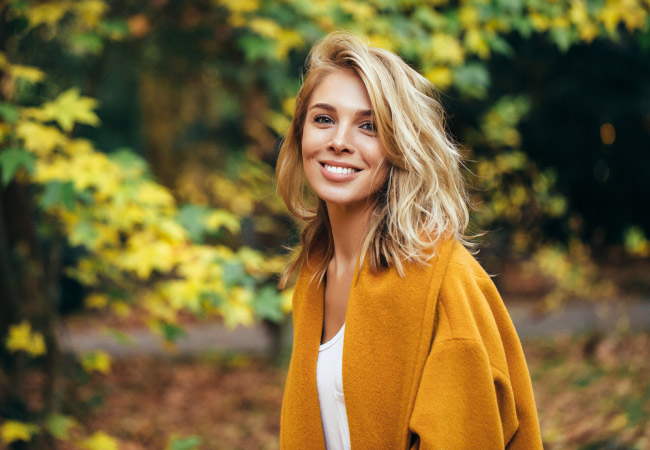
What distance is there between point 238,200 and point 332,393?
5158 millimetres

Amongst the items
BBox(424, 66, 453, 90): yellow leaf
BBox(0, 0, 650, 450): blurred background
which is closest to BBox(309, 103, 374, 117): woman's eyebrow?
BBox(0, 0, 650, 450): blurred background

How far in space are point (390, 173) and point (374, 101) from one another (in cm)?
21

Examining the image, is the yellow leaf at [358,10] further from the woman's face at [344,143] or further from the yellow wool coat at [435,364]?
the yellow wool coat at [435,364]

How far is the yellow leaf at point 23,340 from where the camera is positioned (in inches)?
141

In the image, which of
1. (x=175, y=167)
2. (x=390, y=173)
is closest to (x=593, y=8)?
(x=390, y=173)

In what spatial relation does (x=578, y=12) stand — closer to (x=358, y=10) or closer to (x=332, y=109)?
(x=358, y=10)

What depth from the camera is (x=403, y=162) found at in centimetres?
154

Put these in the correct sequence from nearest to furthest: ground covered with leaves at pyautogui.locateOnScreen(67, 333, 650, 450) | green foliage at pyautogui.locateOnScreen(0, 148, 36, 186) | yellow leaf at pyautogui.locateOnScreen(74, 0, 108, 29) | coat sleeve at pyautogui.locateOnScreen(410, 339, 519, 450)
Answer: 1. coat sleeve at pyautogui.locateOnScreen(410, 339, 519, 450)
2. green foliage at pyautogui.locateOnScreen(0, 148, 36, 186)
3. yellow leaf at pyautogui.locateOnScreen(74, 0, 108, 29)
4. ground covered with leaves at pyautogui.locateOnScreen(67, 333, 650, 450)

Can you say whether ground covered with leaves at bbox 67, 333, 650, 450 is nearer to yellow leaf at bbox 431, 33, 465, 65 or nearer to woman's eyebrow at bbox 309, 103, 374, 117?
yellow leaf at bbox 431, 33, 465, 65

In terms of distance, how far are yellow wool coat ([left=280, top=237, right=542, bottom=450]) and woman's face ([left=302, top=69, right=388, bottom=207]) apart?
0.23m

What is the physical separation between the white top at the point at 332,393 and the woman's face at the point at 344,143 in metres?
0.40

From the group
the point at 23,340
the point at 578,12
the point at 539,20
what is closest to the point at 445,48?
the point at 539,20

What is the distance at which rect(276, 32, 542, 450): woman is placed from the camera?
133 centimetres

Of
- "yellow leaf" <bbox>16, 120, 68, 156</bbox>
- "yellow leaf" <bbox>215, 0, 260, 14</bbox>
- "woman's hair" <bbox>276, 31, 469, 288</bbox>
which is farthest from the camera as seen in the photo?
"yellow leaf" <bbox>215, 0, 260, 14</bbox>
